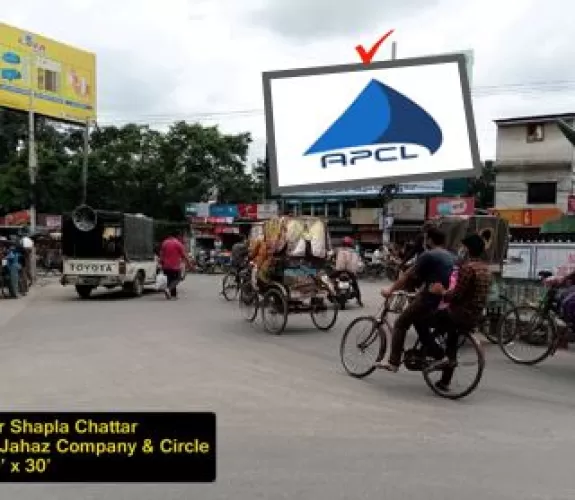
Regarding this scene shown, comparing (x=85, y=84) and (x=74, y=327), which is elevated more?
(x=85, y=84)

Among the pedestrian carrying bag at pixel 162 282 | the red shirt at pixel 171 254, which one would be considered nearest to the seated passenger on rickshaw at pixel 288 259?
the red shirt at pixel 171 254

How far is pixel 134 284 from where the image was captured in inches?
809

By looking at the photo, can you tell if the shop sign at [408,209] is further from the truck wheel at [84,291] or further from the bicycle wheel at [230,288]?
the truck wheel at [84,291]

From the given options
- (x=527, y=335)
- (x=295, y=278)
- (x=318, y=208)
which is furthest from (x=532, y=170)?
(x=527, y=335)

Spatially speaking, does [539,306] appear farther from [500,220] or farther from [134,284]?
[134,284]

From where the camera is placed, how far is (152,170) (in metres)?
49.8

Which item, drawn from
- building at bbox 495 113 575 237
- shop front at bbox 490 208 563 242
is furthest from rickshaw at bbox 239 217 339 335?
building at bbox 495 113 575 237

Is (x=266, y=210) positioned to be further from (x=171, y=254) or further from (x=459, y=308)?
(x=459, y=308)

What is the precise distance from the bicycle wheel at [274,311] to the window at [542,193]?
30151mm

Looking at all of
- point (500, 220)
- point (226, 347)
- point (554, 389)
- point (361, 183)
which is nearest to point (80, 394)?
point (226, 347)

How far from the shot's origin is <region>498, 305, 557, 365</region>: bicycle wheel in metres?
9.88

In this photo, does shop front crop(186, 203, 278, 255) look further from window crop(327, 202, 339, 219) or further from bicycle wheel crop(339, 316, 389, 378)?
bicycle wheel crop(339, 316, 389, 378)

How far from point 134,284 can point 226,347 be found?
1007cm

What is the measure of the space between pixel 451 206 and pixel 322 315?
26.8 m
